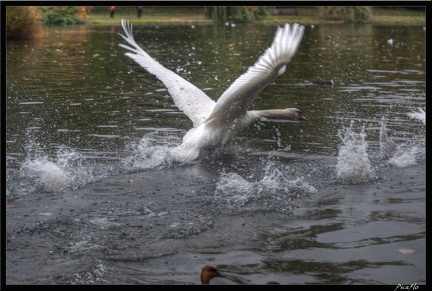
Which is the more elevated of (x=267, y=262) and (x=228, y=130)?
(x=228, y=130)

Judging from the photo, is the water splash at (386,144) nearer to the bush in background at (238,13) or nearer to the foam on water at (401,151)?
the foam on water at (401,151)

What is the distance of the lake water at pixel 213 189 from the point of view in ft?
19.4

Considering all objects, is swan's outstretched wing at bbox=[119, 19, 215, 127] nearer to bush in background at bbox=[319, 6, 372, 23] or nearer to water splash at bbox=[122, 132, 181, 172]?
water splash at bbox=[122, 132, 181, 172]

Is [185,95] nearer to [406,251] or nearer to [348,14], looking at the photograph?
[406,251]

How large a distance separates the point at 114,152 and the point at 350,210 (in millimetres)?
3503

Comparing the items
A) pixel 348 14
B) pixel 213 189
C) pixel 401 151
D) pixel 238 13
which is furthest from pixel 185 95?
pixel 348 14

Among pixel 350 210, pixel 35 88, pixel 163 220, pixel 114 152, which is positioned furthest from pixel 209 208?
pixel 35 88

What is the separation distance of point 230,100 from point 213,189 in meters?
1.21

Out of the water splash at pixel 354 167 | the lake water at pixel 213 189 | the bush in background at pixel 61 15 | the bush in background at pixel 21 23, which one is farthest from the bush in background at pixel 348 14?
the water splash at pixel 354 167

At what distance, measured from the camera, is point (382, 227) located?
22.3 ft

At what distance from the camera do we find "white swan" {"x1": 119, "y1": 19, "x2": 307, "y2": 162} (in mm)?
7707

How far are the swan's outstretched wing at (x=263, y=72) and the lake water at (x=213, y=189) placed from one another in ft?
2.44

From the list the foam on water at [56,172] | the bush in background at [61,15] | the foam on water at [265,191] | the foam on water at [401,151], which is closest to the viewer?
the foam on water at [265,191]

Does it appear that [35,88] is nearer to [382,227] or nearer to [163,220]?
[163,220]
